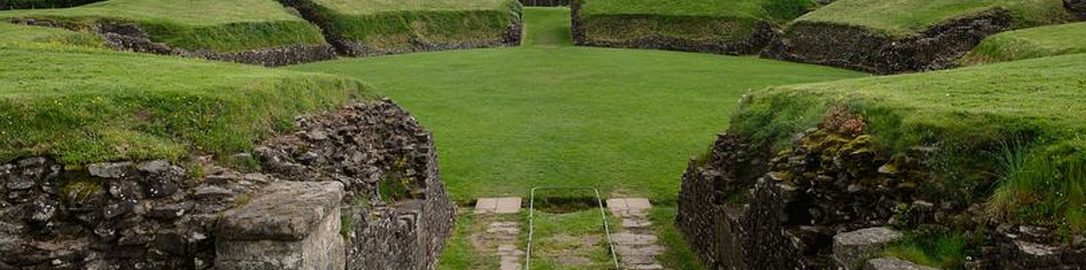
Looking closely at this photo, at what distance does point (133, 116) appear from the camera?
840 centimetres

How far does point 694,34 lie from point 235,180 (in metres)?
34.3

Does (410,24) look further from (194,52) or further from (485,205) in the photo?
(485,205)

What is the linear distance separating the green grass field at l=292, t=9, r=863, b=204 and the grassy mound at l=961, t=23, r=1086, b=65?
14.6 ft

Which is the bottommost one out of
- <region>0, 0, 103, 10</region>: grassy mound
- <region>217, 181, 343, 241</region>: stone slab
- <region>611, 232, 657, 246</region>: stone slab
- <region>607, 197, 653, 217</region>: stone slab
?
<region>611, 232, 657, 246</region>: stone slab

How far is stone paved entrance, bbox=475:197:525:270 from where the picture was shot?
41.2 ft

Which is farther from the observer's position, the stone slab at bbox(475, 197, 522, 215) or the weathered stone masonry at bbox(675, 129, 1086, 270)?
the stone slab at bbox(475, 197, 522, 215)

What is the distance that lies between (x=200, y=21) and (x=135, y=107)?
25876mm

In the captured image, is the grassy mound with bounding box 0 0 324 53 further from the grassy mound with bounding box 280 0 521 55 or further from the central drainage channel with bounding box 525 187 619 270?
the central drainage channel with bounding box 525 187 619 270

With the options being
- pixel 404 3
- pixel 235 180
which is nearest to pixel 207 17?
pixel 404 3

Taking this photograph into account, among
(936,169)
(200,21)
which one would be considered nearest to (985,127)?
(936,169)

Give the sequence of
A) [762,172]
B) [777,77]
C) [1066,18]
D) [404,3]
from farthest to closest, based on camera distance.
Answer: [404,3]
[1066,18]
[777,77]
[762,172]

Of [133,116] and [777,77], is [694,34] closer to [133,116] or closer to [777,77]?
[777,77]

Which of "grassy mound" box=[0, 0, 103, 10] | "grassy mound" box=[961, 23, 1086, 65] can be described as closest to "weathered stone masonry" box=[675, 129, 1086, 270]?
"grassy mound" box=[961, 23, 1086, 65]

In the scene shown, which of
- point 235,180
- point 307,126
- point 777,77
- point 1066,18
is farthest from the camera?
point 1066,18
